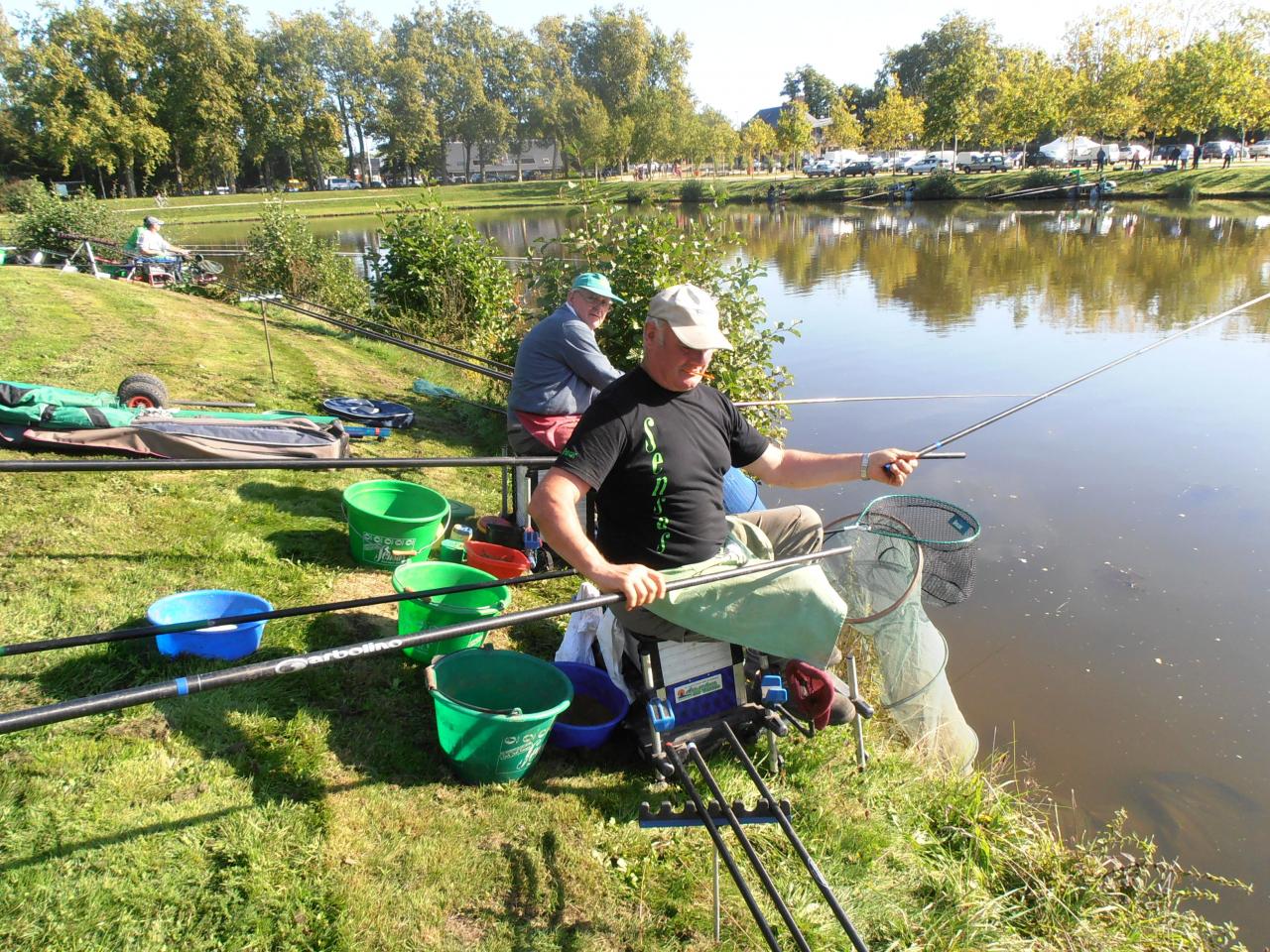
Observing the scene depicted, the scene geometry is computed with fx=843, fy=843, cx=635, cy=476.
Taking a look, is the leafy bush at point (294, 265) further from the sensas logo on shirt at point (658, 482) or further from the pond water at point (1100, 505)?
the sensas logo on shirt at point (658, 482)

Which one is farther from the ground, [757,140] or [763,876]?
[757,140]

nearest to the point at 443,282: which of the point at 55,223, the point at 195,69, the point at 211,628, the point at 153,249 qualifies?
the point at 211,628

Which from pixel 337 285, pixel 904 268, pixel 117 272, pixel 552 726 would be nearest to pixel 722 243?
pixel 552 726

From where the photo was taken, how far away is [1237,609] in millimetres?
5559

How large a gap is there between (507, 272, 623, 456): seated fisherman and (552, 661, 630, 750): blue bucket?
5.93 feet

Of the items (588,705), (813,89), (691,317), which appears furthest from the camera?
(813,89)

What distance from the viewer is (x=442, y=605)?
3.73 meters

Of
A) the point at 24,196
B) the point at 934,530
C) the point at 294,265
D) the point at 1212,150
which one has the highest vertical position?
the point at 1212,150

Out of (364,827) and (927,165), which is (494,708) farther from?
(927,165)

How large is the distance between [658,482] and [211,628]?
6.37 feet

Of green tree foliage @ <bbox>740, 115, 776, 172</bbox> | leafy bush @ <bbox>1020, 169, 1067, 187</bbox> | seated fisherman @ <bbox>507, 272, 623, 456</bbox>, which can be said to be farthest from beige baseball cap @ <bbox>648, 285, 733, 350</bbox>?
green tree foliage @ <bbox>740, 115, 776, 172</bbox>

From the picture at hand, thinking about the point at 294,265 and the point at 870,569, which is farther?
the point at 294,265

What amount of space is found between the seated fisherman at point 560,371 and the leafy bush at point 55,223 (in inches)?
518

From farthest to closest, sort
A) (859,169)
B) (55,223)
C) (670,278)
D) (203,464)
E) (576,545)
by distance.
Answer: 1. (859,169)
2. (55,223)
3. (670,278)
4. (576,545)
5. (203,464)
